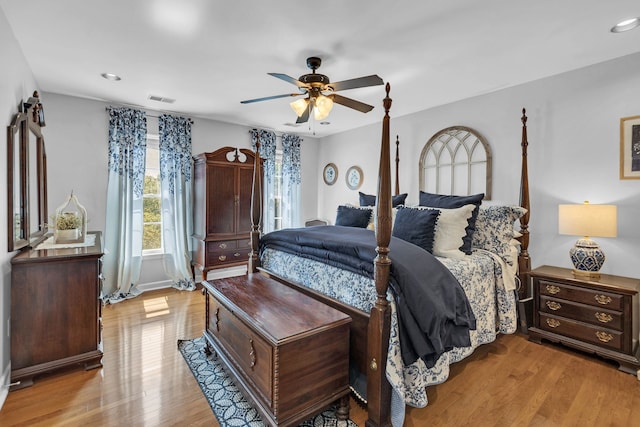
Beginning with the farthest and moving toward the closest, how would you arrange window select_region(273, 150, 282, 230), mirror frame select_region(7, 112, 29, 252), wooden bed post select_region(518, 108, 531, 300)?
window select_region(273, 150, 282, 230), wooden bed post select_region(518, 108, 531, 300), mirror frame select_region(7, 112, 29, 252)

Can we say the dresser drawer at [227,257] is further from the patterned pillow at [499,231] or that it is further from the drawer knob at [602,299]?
the drawer knob at [602,299]

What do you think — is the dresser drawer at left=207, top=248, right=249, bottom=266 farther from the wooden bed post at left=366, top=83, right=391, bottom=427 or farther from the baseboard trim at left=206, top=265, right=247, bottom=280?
the wooden bed post at left=366, top=83, right=391, bottom=427

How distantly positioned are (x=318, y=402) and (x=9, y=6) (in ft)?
10.1

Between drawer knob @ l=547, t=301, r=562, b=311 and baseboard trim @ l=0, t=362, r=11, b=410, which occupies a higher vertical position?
drawer knob @ l=547, t=301, r=562, b=311

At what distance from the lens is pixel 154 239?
436cm

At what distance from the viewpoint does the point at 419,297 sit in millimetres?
1706

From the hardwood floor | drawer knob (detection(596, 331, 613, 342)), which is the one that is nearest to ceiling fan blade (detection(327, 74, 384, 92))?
the hardwood floor

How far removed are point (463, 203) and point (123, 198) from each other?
4.06 m

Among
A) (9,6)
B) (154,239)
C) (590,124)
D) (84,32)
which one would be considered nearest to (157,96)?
(84,32)

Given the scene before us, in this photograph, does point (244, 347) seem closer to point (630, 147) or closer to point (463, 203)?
point (463, 203)

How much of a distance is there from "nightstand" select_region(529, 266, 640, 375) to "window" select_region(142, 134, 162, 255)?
455 centimetres

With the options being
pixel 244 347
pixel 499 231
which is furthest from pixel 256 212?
pixel 499 231

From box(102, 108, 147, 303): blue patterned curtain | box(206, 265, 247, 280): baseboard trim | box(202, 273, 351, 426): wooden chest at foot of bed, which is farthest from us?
box(206, 265, 247, 280): baseboard trim

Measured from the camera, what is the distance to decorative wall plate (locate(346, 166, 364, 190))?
515 centimetres
